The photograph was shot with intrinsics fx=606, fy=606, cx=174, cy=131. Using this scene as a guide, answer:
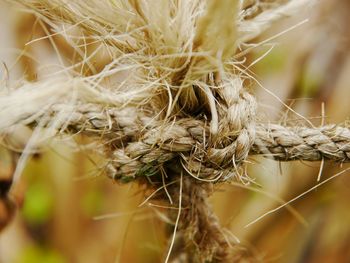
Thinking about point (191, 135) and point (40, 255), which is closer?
point (191, 135)

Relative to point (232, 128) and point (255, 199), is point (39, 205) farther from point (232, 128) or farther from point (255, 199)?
point (232, 128)

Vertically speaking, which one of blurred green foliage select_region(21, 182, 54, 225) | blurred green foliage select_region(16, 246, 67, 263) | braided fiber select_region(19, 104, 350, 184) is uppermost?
braided fiber select_region(19, 104, 350, 184)

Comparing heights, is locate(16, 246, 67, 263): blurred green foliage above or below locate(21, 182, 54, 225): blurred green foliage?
below

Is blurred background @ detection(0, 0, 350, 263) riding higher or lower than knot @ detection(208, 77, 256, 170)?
lower

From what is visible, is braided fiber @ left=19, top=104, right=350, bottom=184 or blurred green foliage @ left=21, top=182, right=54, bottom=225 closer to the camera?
braided fiber @ left=19, top=104, right=350, bottom=184

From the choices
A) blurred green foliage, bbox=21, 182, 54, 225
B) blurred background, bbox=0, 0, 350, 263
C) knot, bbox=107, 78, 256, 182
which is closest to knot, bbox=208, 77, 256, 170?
knot, bbox=107, 78, 256, 182

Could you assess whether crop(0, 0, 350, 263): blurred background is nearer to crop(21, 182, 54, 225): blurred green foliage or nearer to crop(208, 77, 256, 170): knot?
crop(21, 182, 54, 225): blurred green foliage

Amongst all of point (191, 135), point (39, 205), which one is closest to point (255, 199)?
point (39, 205)

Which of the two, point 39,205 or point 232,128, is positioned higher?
point 232,128

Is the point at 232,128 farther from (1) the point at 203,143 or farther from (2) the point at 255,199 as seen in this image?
(2) the point at 255,199

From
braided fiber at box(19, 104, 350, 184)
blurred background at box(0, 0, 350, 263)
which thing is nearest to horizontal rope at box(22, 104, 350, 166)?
braided fiber at box(19, 104, 350, 184)

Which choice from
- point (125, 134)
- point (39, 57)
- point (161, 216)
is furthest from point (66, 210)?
point (125, 134)

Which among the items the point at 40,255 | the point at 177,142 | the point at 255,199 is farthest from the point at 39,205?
the point at 177,142
